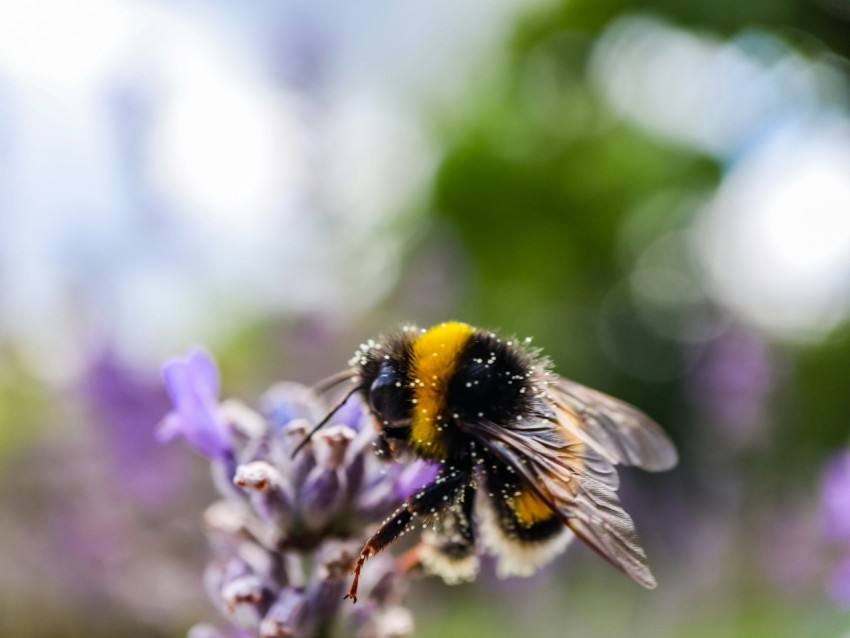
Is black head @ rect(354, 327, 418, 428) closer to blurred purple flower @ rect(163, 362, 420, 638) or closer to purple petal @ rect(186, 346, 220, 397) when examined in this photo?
blurred purple flower @ rect(163, 362, 420, 638)

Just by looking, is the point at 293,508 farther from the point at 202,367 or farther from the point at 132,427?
the point at 132,427

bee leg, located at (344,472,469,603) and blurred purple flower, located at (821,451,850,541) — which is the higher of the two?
blurred purple flower, located at (821,451,850,541)

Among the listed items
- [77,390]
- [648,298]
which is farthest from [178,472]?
[648,298]

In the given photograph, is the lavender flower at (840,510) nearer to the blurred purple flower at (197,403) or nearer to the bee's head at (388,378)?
the bee's head at (388,378)

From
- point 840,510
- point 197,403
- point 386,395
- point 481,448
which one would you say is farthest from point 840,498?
point 197,403

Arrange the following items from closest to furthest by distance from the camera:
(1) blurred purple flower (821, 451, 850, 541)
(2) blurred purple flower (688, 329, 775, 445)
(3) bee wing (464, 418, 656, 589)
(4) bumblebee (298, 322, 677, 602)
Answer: (3) bee wing (464, 418, 656, 589) < (4) bumblebee (298, 322, 677, 602) < (1) blurred purple flower (821, 451, 850, 541) < (2) blurred purple flower (688, 329, 775, 445)

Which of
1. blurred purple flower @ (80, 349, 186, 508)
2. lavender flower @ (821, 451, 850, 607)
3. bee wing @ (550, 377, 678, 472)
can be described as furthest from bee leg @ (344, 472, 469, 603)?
blurred purple flower @ (80, 349, 186, 508)

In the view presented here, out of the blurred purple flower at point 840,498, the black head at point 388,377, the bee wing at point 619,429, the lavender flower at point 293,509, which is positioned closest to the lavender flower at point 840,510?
the blurred purple flower at point 840,498

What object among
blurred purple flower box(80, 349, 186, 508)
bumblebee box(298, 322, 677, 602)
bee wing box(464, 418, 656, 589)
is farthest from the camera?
blurred purple flower box(80, 349, 186, 508)
